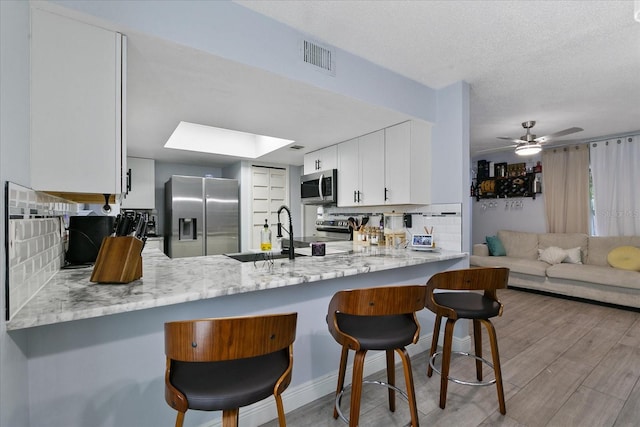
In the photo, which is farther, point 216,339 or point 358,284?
point 358,284

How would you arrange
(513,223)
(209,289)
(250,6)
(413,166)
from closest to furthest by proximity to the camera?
(209,289) < (250,6) < (413,166) < (513,223)

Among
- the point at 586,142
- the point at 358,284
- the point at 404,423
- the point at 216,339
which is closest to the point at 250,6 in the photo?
the point at 216,339

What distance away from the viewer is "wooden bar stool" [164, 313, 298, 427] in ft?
3.07

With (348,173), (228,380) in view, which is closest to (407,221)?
(348,173)

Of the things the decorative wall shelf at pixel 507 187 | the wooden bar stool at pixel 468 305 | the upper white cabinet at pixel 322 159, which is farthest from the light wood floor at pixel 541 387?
the decorative wall shelf at pixel 507 187

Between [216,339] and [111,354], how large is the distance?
769mm

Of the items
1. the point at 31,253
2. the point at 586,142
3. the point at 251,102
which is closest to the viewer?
the point at 31,253

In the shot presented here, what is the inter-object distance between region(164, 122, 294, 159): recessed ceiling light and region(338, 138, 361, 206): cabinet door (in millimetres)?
699

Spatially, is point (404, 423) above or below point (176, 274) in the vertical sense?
below

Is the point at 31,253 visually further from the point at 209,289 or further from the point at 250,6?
the point at 250,6

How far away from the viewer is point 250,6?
1728mm

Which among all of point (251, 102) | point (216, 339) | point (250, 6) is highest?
point (250, 6)

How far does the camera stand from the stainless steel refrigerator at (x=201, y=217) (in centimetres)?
444

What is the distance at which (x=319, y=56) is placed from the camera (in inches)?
81.4
